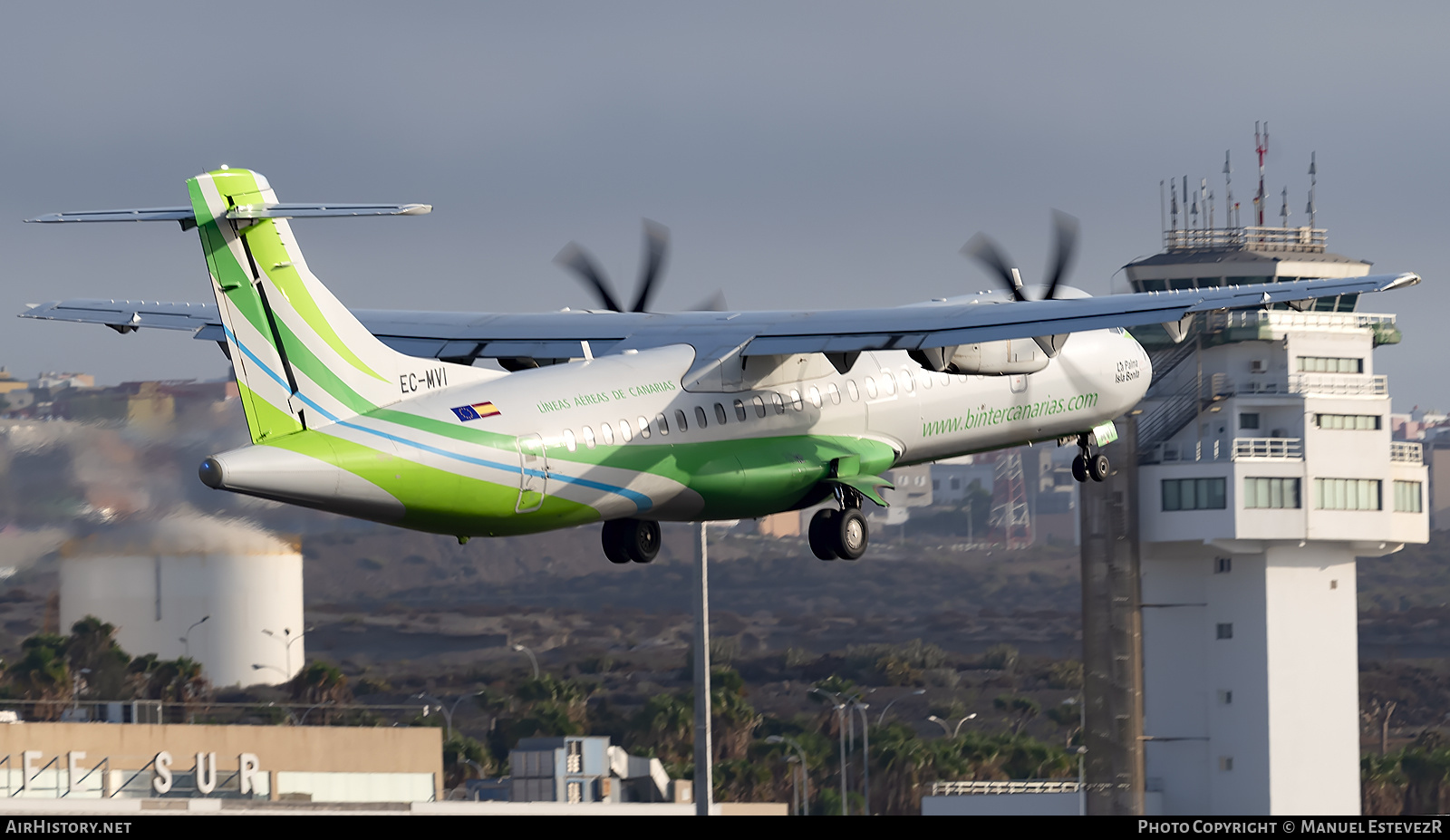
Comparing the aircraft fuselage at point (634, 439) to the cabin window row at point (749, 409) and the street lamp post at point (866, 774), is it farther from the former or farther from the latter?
the street lamp post at point (866, 774)

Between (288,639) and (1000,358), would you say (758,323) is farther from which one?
(288,639)

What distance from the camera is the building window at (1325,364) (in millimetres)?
101062

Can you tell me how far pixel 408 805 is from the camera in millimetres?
69125

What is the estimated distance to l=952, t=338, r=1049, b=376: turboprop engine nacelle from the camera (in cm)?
3500

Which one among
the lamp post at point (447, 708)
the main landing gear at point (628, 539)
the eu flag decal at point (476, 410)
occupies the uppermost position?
the eu flag decal at point (476, 410)

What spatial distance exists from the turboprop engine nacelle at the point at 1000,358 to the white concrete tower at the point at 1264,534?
208 ft

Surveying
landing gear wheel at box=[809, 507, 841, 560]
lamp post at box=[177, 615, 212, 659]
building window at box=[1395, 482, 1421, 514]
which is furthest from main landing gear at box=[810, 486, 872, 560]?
building window at box=[1395, 482, 1421, 514]

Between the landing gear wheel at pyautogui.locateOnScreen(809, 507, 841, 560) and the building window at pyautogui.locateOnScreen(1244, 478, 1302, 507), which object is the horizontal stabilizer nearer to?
the landing gear wheel at pyautogui.locateOnScreen(809, 507, 841, 560)

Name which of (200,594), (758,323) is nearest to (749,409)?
(758,323)

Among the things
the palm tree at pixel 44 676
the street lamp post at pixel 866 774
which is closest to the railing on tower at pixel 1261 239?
the street lamp post at pixel 866 774

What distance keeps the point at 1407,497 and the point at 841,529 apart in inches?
3081

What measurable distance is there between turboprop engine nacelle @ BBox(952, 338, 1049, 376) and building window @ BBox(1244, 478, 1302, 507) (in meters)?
68.0

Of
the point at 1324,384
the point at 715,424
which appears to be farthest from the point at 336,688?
the point at 715,424
